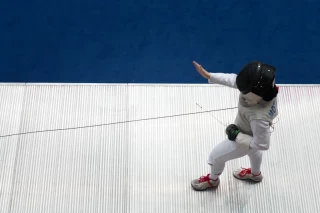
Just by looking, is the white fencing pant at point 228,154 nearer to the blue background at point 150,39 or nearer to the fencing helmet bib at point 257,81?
the fencing helmet bib at point 257,81

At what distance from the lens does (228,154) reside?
216 centimetres

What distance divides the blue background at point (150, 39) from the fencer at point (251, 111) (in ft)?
4.03

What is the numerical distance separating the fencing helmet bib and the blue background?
1.51 metres

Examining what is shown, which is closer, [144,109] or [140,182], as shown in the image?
[140,182]

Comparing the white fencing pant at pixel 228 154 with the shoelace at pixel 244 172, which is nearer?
the white fencing pant at pixel 228 154

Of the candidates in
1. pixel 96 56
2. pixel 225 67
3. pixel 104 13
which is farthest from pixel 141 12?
pixel 225 67

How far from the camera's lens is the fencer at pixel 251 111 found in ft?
5.72

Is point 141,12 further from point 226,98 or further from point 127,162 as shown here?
point 127,162

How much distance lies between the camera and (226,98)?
2840mm

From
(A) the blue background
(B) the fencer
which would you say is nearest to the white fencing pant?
(B) the fencer

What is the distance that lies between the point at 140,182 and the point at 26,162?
2.53 ft

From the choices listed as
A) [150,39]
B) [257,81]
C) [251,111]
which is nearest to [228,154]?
[251,111]

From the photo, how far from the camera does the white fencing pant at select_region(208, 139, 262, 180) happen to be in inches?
82.7

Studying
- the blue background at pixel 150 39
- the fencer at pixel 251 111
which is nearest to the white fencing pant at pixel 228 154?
the fencer at pixel 251 111
